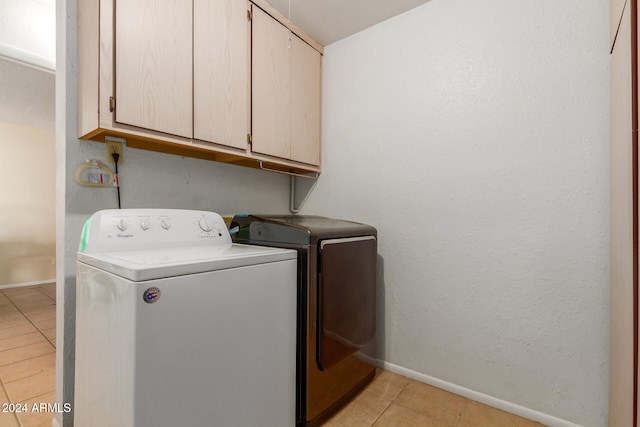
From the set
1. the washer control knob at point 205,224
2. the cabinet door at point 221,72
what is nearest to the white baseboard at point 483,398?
the washer control knob at point 205,224

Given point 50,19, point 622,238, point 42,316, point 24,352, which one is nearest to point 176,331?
point 622,238

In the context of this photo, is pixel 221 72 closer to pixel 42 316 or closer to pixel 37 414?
pixel 37 414

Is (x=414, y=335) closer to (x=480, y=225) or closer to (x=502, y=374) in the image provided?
(x=502, y=374)

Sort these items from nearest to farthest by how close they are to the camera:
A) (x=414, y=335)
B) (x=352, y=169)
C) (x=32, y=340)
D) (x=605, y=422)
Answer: (x=605, y=422), (x=414, y=335), (x=352, y=169), (x=32, y=340)

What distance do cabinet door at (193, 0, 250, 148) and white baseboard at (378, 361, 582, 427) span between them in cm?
166

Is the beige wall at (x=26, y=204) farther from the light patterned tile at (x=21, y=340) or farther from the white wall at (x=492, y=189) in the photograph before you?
the white wall at (x=492, y=189)

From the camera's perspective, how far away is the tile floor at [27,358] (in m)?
1.42

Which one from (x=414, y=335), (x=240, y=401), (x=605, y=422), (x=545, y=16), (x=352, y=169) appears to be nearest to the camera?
(x=240, y=401)

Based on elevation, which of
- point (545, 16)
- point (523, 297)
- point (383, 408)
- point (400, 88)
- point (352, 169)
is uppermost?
point (545, 16)

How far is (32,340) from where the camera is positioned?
2.24 m

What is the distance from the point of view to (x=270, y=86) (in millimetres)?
1779

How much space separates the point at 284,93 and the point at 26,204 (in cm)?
461

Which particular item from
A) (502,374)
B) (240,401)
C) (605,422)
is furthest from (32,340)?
(605,422)

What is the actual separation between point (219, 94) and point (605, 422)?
2331 mm
